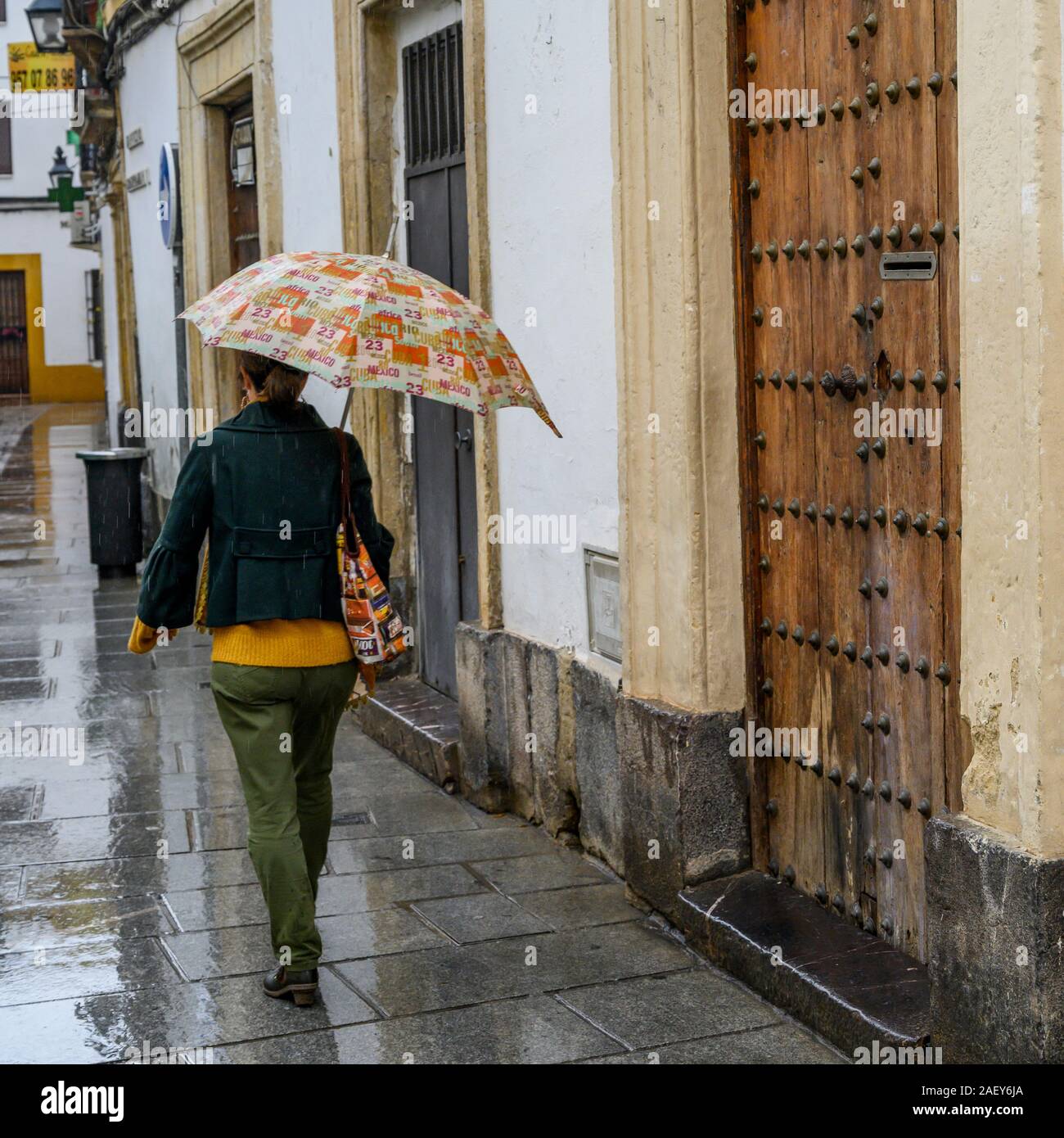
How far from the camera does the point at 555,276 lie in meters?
6.32

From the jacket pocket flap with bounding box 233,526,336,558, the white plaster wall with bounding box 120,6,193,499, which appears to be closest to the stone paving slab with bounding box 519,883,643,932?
the jacket pocket flap with bounding box 233,526,336,558

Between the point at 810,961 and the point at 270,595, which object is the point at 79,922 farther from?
the point at 810,961

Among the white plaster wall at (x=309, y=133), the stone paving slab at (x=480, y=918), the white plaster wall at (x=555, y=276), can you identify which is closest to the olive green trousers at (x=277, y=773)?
the stone paving slab at (x=480, y=918)

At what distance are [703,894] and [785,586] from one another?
96 cm

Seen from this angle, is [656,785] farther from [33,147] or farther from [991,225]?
[33,147]

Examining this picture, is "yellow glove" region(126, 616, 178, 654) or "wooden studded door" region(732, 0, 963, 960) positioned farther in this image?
"yellow glove" region(126, 616, 178, 654)

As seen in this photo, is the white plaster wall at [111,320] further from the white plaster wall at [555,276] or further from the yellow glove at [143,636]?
the yellow glove at [143,636]

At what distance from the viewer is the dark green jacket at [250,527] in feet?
15.4

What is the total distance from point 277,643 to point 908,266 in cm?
194

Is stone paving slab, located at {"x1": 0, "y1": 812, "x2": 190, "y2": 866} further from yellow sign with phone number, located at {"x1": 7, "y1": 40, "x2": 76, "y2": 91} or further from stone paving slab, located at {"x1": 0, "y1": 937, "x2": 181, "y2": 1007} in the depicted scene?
yellow sign with phone number, located at {"x1": 7, "y1": 40, "x2": 76, "y2": 91}

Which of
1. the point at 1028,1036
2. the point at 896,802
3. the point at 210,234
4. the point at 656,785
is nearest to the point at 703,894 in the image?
the point at 656,785

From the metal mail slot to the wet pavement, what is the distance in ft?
6.47

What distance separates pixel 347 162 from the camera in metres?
8.62

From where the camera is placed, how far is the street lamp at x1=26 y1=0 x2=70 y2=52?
58.9 ft
